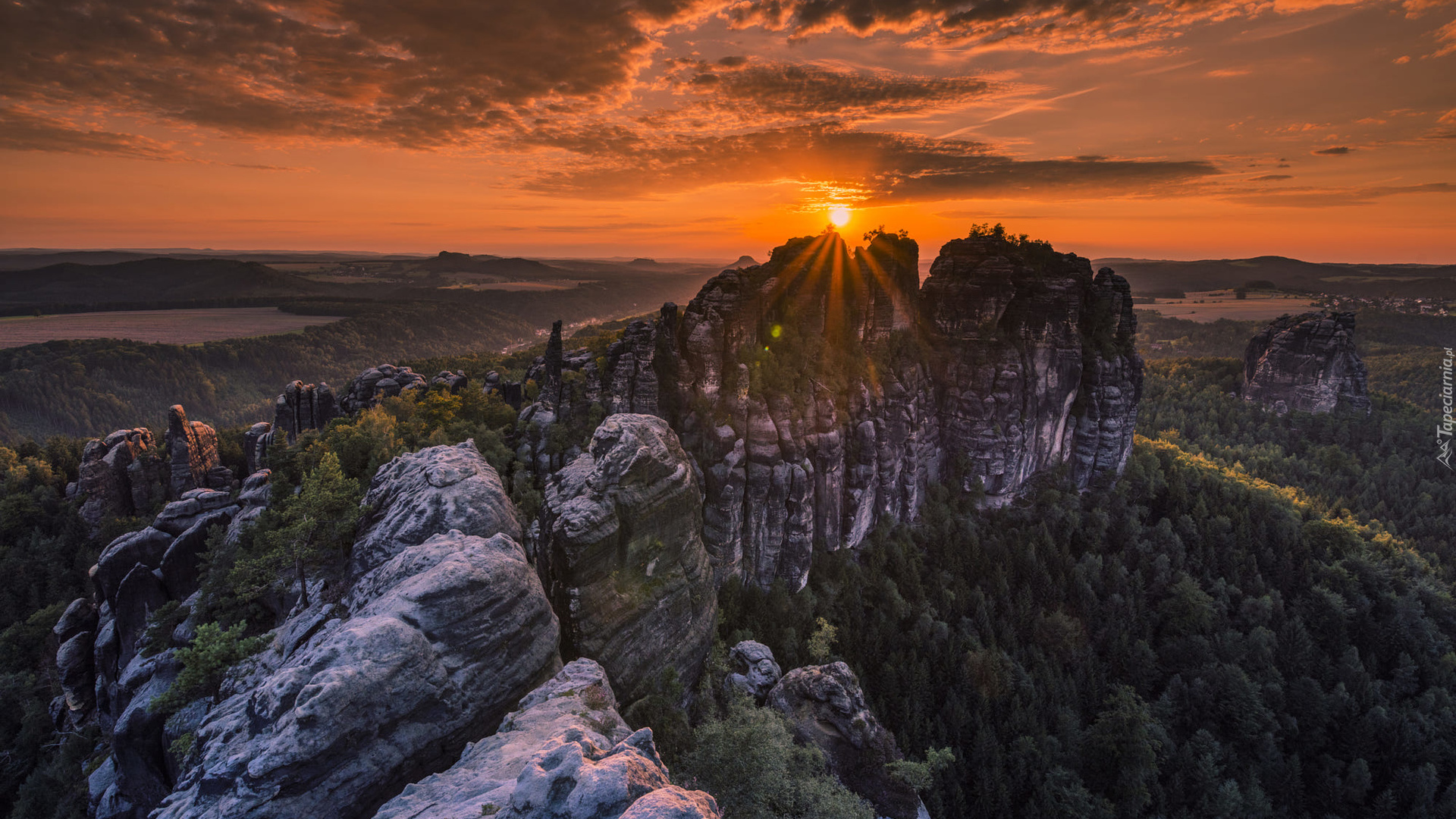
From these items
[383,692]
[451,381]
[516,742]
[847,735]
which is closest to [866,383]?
[847,735]

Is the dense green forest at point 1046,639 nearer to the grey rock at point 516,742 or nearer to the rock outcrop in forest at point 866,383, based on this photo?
the rock outcrop in forest at point 866,383

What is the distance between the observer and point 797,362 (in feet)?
158

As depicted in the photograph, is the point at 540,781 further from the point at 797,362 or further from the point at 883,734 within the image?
the point at 797,362

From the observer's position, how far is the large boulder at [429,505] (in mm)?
20031

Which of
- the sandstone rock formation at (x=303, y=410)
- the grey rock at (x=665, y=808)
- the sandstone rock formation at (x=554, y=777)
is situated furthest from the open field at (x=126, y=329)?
the grey rock at (x=665, y=808)

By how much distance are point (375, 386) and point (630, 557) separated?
3837cm

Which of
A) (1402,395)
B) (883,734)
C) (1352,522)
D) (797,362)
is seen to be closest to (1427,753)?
(1352,522)

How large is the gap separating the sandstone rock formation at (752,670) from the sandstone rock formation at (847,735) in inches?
35.7

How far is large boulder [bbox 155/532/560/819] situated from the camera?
12.6 metres

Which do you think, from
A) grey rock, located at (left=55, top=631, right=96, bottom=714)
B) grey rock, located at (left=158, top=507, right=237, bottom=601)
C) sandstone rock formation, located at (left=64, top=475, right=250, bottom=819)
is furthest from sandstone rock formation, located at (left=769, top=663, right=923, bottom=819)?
grey rock, located at (left=55, top=631, right=96, bottom=714)

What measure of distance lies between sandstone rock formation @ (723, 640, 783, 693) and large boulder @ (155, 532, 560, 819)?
1523 centimetres

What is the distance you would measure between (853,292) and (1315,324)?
105 m

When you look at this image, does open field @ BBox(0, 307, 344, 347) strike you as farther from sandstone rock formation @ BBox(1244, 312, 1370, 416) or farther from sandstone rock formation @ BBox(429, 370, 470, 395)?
sandstone rock formation @ BBox(1244, 312, 1370, 416)

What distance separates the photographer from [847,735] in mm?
28781
